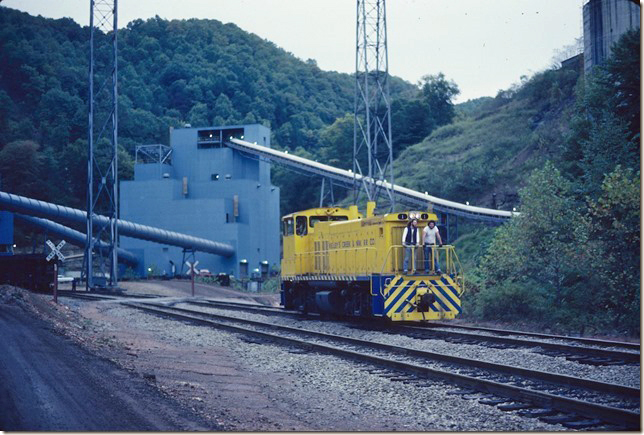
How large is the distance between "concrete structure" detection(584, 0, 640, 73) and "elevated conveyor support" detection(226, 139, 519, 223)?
2271cm

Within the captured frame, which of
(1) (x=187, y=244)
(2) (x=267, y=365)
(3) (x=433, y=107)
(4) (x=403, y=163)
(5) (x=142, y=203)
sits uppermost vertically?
(3) (x=433, y=107)

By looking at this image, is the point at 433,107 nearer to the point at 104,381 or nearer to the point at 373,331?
the point at 373,331

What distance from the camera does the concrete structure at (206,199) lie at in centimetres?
6047

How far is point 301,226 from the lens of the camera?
24953mm

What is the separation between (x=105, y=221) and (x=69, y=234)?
4729mm

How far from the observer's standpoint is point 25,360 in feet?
31.5

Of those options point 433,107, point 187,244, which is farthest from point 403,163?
point 187,244

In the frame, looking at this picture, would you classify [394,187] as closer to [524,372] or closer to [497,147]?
[497,147]

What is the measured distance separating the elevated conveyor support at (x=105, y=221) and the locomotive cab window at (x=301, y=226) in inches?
790

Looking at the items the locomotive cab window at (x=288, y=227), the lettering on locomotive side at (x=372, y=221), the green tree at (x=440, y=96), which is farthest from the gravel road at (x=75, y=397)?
the green tree at (x=440, y=96)

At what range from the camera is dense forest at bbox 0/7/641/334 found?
736 inches

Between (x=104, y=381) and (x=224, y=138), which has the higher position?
(x=224, y=138)

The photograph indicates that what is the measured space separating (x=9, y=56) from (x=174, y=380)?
50.7 ft

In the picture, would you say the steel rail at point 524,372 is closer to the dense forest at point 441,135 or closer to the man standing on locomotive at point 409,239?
the man standing on locomotive at point 409,239
